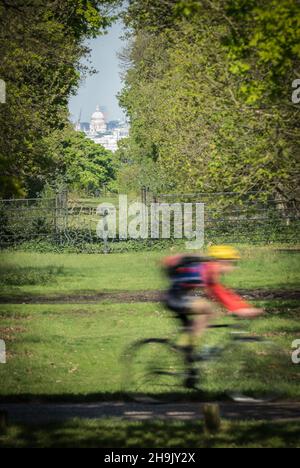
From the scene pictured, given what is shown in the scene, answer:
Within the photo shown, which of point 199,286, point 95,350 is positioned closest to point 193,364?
point 199,286

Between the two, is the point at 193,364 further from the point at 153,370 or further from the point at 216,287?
the point at 216,287

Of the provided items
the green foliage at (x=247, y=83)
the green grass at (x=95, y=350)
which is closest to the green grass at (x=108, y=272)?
the green grass at (x=95, y=350)

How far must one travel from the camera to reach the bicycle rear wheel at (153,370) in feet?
42.7

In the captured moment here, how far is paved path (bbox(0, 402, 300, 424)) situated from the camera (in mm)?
12062

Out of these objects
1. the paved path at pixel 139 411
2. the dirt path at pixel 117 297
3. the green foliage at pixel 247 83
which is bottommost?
the dirt path at pixel 117 297

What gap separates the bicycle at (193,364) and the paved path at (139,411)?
20cm

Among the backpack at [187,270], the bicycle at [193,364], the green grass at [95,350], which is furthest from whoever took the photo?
the green grass at [95,350]

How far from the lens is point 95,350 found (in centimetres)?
1834

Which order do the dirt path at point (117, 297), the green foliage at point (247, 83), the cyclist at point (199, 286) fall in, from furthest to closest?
the dirt path at point (117, 297) < the green foliage at point (247, 83) < the cyclist at point (199, 286)

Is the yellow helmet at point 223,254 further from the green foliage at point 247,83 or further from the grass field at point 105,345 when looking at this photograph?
the green foliage at point 247,83

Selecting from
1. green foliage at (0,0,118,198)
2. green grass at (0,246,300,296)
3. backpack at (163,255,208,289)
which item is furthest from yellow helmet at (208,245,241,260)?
green grass at (0,246,300,296)

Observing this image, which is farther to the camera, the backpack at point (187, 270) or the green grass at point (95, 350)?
the green grass at point (95, 350)

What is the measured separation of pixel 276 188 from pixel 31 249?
23498 mm

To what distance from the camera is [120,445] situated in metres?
10.2
